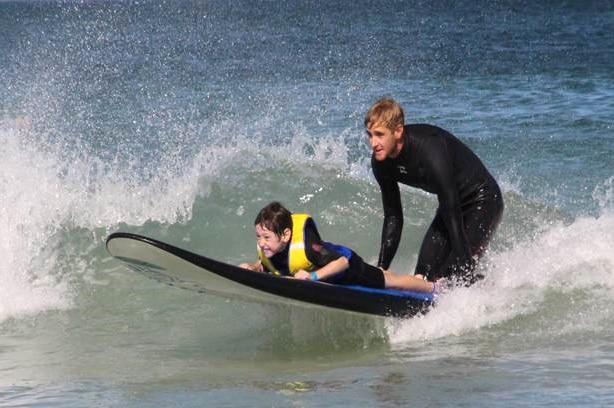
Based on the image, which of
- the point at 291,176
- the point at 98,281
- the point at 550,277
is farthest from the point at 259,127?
the point at 550,277

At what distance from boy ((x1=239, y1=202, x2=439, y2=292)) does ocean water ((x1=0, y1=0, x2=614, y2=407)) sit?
343mm

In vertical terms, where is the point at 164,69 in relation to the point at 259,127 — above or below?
above

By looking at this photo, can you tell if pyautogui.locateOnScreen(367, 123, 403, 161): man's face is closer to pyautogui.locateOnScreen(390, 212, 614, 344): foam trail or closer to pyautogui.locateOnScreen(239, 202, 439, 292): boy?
pyautogui.locateOnScreen(239, 202, 439, 292): boy

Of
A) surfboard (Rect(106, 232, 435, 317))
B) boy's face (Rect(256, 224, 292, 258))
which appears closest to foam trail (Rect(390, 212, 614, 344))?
surfboard (Rect(106, 232, 435, 317))

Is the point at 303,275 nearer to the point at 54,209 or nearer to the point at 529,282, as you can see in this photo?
the point at 529,282

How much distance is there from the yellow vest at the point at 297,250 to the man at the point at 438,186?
632 mm

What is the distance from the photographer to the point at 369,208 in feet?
36.2

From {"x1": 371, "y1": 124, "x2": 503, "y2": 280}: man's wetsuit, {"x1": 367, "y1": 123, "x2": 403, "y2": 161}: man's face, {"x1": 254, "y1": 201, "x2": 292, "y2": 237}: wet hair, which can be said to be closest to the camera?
{"x1": 254, "y1": 201, "x2": 292, "y2": 237}: wet hair

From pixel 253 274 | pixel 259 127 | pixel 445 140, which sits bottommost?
pixel 253 274

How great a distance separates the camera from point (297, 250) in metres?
6.62

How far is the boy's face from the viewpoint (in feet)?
21.2

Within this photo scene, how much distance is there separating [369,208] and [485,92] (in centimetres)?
1268

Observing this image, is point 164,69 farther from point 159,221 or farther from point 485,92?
point 159,221

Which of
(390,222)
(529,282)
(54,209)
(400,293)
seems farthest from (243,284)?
(54,209)
